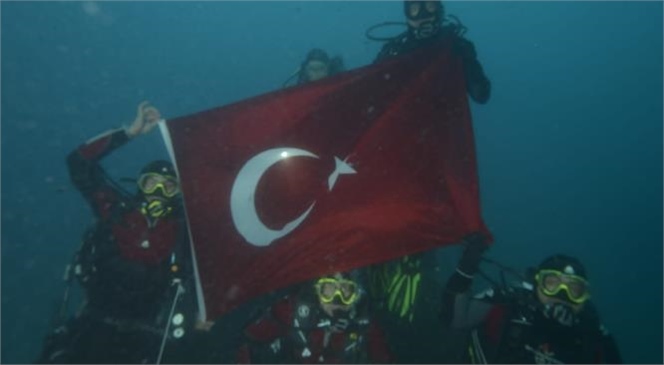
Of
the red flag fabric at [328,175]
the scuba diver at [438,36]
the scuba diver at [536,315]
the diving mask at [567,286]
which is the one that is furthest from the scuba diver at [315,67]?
the diving mask at [567,286]

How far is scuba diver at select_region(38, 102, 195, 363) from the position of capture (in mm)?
6543

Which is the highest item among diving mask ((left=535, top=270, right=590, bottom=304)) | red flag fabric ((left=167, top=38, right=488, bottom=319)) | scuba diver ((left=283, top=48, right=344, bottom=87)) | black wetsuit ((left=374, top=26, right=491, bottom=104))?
scuba diver ((left=283, top=48, right=344, bottom=87))

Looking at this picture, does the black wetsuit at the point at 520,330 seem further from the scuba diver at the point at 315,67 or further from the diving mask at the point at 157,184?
the scuba diver at the point at 315,67

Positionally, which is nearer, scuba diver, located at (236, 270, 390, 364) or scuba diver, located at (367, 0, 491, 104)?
scuba diver, located at (236, 270, 390, 364)

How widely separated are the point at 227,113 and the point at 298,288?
253 cm

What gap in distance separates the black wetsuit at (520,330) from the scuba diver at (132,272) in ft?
11.6

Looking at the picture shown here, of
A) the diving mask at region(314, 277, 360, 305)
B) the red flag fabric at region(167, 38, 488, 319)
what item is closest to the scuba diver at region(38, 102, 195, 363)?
the red flag fabric at region(167, 38, 488, 319)

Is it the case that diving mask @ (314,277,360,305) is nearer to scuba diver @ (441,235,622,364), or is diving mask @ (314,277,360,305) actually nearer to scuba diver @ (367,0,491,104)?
scuba diver @ (441,235,622,364)

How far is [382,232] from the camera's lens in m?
5.91

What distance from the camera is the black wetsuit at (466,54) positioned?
686cm

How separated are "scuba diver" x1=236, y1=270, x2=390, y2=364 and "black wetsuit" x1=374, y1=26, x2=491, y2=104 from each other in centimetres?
311

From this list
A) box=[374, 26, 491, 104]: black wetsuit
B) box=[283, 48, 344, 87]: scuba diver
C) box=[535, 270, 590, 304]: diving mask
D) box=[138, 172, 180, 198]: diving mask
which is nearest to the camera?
box=[535, 270, 590, 304]: diving mask

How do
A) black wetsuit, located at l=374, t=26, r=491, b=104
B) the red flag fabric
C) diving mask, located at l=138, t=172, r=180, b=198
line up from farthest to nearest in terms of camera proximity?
black wetsuit, located at l=374, t=26, r=491, b=104
diving mask, located at l=138, t=172, r=180, b=198
the red flag fabric

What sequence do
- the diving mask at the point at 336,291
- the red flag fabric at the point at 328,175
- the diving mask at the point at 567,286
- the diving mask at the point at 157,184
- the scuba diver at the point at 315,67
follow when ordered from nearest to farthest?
the red flag fabric at the point at 328,175 < the diving mask at the point at 567,286 < the diving mask at the point at 336,291 < the diving mask at the point at 157,184 < the scuba diver at the point at 315,67
